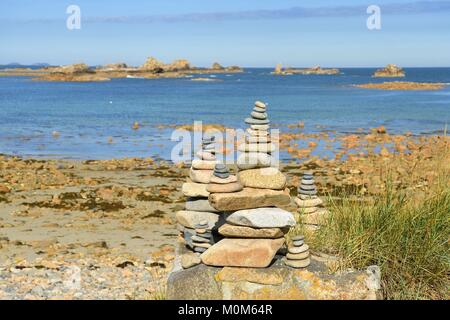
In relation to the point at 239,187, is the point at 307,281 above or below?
below

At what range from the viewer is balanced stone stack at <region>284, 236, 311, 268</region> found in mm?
7414

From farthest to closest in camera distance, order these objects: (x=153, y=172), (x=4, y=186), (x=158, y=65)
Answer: (x=158, y=65), (x=153, y=172), (x=4, y=186)

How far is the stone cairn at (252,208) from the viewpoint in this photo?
7379mm

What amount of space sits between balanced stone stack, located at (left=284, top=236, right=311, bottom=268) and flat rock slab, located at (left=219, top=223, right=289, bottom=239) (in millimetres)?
203

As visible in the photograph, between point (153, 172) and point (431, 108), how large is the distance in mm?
37024

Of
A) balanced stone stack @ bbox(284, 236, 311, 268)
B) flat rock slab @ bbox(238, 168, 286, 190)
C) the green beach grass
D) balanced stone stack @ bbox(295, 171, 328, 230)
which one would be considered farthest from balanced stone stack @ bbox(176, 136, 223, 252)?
the green beach grass

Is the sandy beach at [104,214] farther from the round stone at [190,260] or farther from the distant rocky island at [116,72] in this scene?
A: the distant rocky island at [116,72]

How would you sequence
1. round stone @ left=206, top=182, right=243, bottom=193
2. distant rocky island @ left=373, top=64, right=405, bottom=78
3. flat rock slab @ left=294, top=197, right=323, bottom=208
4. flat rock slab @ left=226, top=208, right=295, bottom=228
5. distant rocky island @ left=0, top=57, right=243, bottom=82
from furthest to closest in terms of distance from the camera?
distant rocky island @ left=373, top=64, right=405, bottom=78, distant rocky island @ left=0, top=57, right=243, bottom=82, flat rock slab @ left=294, top=197, right=323, bottom=208, round stone @ left=206, top=182, right=243, bottom=193, flat rock slab @ left=226, top=208, right=295, bottom=228

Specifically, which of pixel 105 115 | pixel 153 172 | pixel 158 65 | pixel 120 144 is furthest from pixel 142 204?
pixel 158 65

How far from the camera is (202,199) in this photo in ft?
29.4

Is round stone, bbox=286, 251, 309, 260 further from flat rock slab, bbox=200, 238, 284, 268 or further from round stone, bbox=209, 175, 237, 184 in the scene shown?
round stone, bbox=209, 175, 237, 184

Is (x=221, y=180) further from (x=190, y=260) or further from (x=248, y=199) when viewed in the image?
→ (x=190, y=260)

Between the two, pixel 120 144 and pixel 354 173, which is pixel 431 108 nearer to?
pixel 120 144

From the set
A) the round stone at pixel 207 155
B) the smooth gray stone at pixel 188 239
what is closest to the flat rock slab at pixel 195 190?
the round stone at pixel 207 155
